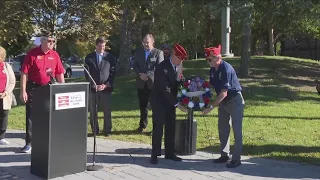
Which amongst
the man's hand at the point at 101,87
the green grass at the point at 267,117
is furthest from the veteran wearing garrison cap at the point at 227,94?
the man's hand at the point at 101,87

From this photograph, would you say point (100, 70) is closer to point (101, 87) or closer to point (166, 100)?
point (101, 87)

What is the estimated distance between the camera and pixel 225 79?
6.41 m

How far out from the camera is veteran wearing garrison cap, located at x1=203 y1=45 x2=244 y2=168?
644 cm

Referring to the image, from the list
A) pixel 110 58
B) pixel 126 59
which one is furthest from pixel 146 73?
pixel 126 59

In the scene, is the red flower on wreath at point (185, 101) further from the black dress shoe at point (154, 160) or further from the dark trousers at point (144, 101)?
the dark trousers at point (144, 101)

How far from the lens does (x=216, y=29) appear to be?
112 ft

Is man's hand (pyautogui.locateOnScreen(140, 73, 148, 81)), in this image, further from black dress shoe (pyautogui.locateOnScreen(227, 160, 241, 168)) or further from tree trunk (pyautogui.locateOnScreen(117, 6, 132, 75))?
tree trunk (pyautogui.locateOnScreen(117, 6, 132, 75))

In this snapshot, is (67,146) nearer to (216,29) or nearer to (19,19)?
(19,19)

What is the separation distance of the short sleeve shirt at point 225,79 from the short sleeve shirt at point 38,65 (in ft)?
8.82

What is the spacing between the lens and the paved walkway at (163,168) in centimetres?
623

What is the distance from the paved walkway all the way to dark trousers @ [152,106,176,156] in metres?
0.22

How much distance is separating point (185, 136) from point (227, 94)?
1182 mm

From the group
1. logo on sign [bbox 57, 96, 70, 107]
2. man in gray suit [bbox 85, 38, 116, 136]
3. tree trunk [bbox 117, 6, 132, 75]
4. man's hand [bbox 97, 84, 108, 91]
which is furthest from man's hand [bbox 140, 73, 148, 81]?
tree trunk [bbox 117, 6, 132, 75]

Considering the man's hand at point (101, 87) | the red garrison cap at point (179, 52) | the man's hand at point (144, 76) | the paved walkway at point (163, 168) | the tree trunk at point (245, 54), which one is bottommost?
the paved walkway at point (163, 168)
